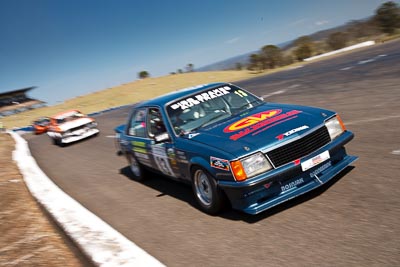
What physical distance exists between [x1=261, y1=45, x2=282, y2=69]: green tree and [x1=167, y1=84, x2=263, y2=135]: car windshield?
47179mm

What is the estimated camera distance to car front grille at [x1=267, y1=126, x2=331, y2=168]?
393cm

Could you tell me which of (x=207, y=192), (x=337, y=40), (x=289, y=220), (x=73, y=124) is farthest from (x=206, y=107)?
(x=337, y=40)

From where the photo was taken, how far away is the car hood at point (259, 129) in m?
3.97

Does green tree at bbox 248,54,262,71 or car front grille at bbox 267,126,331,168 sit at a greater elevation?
green tree at bbox 248,54,262,71

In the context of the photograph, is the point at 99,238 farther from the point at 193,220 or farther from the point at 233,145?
the point at 233,145

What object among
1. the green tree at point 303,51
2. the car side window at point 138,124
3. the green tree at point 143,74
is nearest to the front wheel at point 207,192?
the car side window at point 138,124

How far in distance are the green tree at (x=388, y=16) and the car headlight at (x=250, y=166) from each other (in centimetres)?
4747

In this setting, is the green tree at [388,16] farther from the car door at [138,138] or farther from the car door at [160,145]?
the car door at [160,145]

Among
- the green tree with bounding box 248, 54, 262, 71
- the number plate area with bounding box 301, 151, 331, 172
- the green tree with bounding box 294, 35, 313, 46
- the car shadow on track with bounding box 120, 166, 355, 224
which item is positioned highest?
the green tree with bounding box 294, 35, 313, 46

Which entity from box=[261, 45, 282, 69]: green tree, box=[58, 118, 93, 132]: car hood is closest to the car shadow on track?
box=[58, 118, 93, 132]: car hood

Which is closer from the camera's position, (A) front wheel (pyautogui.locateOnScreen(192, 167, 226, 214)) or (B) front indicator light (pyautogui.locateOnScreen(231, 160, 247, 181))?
(B) front indicator light (pyautogui.locateOnScreen(231, 160, 247, 181))

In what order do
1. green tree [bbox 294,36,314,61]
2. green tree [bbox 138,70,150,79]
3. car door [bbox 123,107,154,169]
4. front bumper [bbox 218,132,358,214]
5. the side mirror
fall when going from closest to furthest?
front bumper [bbox 218,132,358,214] → the side mirror → car door [bbox 123,107,154,169] → green tree [bbox 294,36,314,61] → green tree [bbox 138,70,150,79]

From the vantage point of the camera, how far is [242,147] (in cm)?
394

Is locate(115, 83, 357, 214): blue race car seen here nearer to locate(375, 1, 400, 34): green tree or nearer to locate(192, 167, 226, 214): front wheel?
locate(192, 167, 226, 214): front wheel
